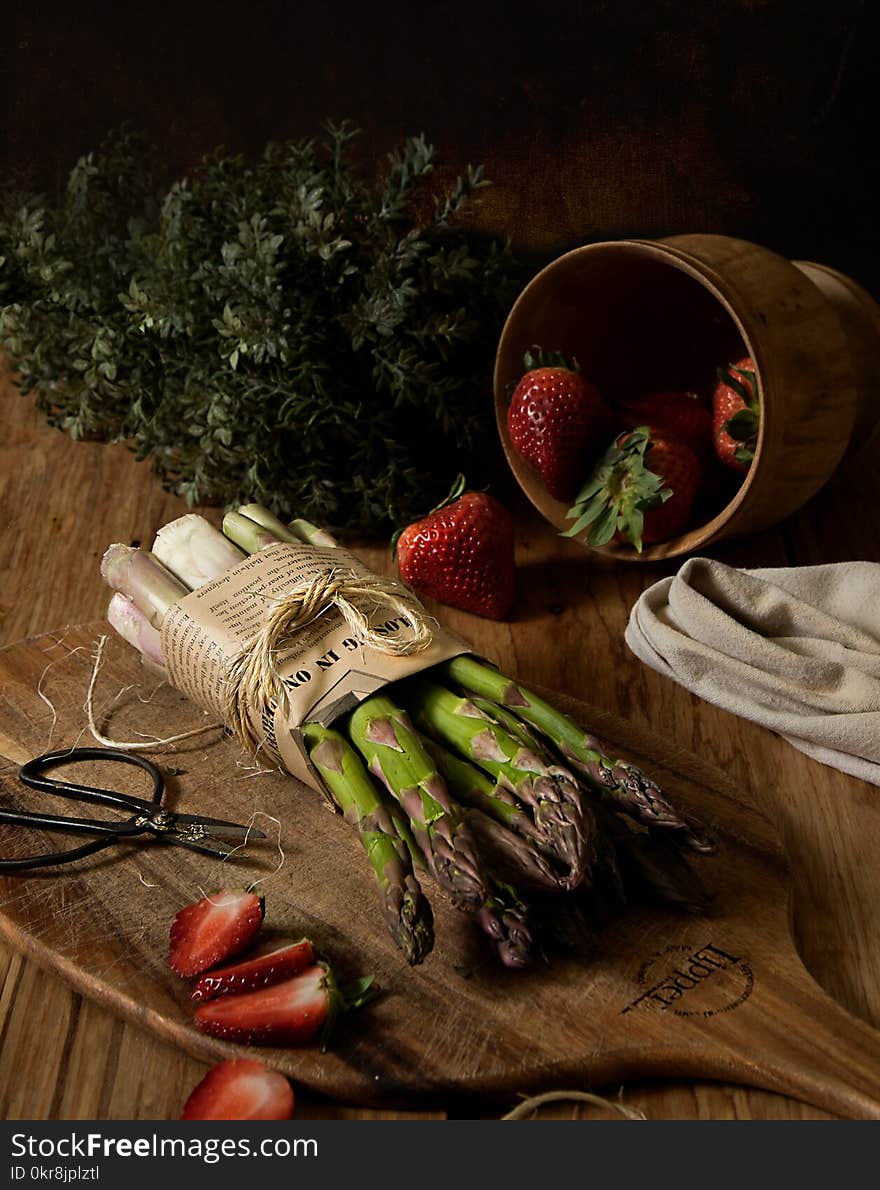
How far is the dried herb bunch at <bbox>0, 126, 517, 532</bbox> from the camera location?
214 centimetres

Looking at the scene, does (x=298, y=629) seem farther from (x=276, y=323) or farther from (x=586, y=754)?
(x=276, y=323)

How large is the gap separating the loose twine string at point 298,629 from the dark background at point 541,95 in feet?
4.46

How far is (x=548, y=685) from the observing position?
1.97 meters

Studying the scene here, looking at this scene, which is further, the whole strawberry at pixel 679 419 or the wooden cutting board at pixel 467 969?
the whole strawberry at pixel 679 419

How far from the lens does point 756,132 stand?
8.83ft

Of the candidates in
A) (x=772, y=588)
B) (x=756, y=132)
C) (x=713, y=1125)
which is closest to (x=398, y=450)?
(x=772, y=588)

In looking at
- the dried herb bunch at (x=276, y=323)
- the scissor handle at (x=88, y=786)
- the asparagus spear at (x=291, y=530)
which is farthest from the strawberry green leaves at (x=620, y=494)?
the scissor handle at (x=88, y=786)

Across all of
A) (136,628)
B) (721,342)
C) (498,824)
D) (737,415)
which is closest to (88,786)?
(136,628)

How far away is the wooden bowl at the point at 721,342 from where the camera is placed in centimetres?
196

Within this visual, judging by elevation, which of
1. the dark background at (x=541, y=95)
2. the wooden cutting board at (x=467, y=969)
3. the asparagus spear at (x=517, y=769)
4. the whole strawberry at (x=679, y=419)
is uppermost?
the dark background at (x=541, y=95)

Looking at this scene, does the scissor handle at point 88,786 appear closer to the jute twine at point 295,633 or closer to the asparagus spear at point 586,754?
the jute twine at point 295,633

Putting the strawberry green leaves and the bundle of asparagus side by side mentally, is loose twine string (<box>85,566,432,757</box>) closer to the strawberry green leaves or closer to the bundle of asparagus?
the bundle of asparagus

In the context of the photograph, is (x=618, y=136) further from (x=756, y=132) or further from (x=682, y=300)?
(x=682, y=300)

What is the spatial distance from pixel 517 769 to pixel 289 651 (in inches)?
13.7
